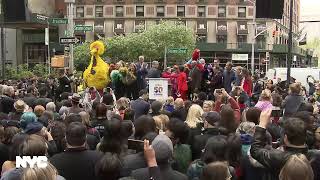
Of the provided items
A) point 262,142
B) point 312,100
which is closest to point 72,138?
point 262,142

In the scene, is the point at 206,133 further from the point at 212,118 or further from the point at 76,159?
the point at 76,159

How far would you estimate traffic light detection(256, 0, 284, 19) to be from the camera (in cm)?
1405

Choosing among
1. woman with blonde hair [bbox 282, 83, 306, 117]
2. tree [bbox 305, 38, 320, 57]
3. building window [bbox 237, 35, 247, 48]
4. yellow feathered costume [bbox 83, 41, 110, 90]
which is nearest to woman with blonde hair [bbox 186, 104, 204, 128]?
woman with blonde hair [bbox 282, 83, 306, 117]

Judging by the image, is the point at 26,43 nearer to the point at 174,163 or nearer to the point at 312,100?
the point at 312,100

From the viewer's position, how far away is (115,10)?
68.4 metres

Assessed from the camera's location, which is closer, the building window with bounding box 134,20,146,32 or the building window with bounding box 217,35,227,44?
the building window with bounding box 134,20,146,32

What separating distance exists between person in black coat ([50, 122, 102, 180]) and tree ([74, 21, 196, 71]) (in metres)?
51.7

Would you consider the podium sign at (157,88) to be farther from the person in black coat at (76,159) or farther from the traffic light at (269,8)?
the person in black coat at (76,159)

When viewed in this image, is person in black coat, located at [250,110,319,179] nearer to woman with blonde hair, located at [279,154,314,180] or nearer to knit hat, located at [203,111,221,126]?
woman with blonde hair, located at [279,154,314,180]

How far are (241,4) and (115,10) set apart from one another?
16.8 metres

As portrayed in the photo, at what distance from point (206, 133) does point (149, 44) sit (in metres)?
51.0

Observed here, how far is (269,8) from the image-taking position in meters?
14.1

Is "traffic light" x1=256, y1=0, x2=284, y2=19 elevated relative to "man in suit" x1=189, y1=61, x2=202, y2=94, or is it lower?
elevated

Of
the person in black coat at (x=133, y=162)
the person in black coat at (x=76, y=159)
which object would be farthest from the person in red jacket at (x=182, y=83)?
the person in black coat at (x=76, y=159)
